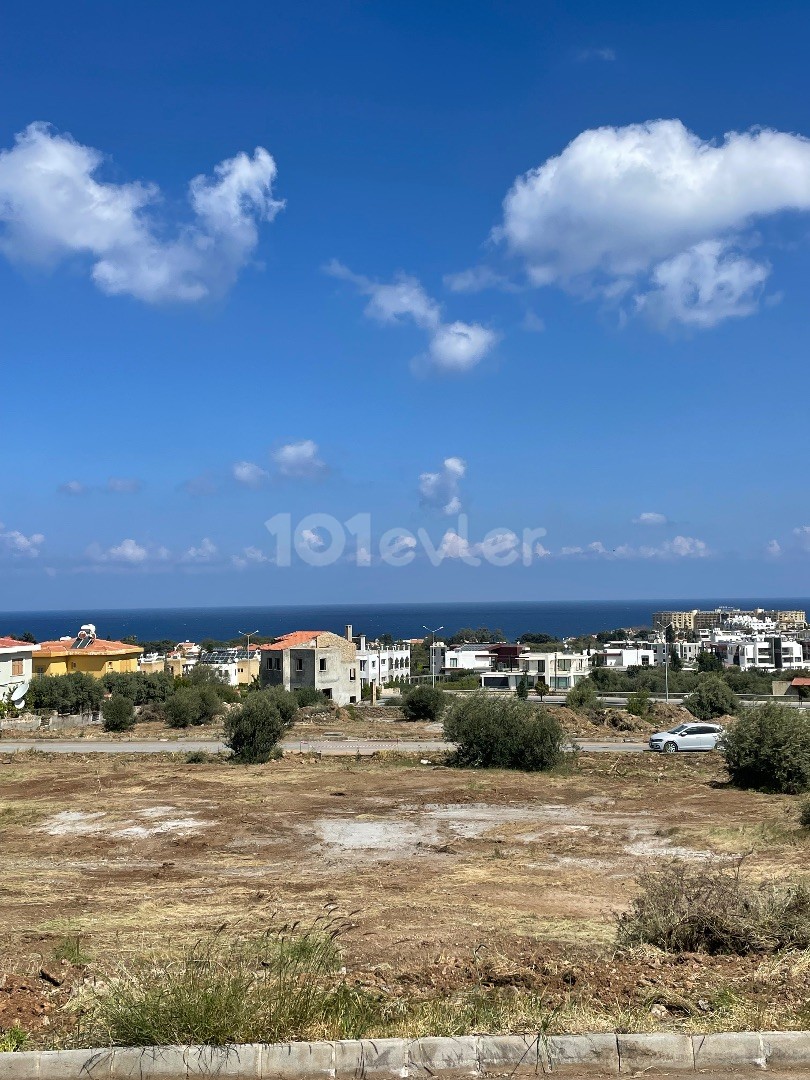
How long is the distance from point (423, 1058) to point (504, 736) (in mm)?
25245

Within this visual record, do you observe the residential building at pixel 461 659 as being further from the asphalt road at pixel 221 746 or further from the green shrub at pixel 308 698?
the asphalt road at pixel 221 746

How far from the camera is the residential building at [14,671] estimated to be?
63.2 metres

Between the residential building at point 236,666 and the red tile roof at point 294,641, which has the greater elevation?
the red tile roof at point 294,641

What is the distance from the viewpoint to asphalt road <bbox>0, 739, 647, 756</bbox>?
38750 mm

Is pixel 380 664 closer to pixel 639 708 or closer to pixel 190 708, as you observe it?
pixel 639 708

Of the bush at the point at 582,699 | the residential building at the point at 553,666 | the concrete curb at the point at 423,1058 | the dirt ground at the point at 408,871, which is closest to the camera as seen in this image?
the concrete curb at the point at 423,1058

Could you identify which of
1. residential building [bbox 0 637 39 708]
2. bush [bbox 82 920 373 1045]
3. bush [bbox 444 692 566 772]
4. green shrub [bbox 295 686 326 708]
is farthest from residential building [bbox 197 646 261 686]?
bush [bbox 82 920 373 1045]

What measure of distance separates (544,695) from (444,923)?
244 ft

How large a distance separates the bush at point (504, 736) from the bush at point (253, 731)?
669cm

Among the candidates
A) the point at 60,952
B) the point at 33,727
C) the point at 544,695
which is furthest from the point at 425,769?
the point at 544,695

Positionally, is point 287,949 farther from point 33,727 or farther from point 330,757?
point 33,727

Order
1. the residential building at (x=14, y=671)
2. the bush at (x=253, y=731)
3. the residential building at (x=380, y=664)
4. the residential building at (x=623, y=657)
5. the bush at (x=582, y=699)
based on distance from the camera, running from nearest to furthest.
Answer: the bush at (x=253, y=731)
the bush at (x=582, y=699)
the residential building at (x=14, y=671)
the residential building at (x=380, y=664)
the residential building at (x=623, y=657)

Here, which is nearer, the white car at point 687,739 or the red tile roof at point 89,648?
the white car at point 687,739

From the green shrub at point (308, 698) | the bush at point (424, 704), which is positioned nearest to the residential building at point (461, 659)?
the green shrub at point (308, 698)
